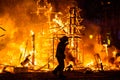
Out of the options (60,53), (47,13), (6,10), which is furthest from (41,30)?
(60,53)

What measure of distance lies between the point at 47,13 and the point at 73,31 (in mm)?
3487

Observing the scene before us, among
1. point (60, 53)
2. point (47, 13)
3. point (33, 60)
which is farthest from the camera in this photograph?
point (47, 13)

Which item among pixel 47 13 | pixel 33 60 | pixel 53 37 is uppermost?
pixel 47 13

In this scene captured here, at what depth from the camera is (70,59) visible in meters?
24.8

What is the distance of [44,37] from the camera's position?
85.4 feet

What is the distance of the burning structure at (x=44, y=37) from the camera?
24453 millimetres

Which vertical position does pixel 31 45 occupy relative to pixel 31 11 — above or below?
below

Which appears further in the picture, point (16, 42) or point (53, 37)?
point (16, 42)

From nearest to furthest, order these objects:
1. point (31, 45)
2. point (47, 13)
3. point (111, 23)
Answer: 1. point (31, 45)
2. point (47, 13)
3. point (111, 23)

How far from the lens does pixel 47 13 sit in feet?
90.3

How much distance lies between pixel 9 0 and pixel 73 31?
6105 millimetres

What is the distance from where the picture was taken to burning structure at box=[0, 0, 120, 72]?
2445 cm

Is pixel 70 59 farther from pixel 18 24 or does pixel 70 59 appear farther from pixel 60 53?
pixel 60 53

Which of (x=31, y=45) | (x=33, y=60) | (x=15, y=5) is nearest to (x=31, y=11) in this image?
(x=15, y=5)
